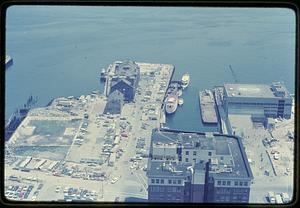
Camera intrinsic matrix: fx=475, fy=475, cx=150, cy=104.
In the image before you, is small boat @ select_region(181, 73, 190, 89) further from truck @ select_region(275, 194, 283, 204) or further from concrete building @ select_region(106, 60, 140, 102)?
truck @ select_region(275, 194, 283, 204)

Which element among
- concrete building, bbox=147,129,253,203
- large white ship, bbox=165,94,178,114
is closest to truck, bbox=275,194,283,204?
concrete building, bbox=147,129,253,203

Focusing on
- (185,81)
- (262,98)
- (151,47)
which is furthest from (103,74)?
(262,98)

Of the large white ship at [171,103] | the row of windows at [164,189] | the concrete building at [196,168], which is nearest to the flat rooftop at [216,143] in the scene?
the concrete building at [196,168]

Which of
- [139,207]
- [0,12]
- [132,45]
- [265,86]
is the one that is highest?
[0,12]

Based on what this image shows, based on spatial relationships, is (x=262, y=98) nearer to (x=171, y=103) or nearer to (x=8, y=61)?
(x=171, y=103)

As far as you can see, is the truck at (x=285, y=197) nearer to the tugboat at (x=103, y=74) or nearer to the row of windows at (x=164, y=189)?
the row of windows at (x=164, y=189)

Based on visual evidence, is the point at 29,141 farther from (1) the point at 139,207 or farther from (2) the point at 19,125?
(1) the point at 139,207

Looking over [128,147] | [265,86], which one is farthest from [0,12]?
[265,86]
